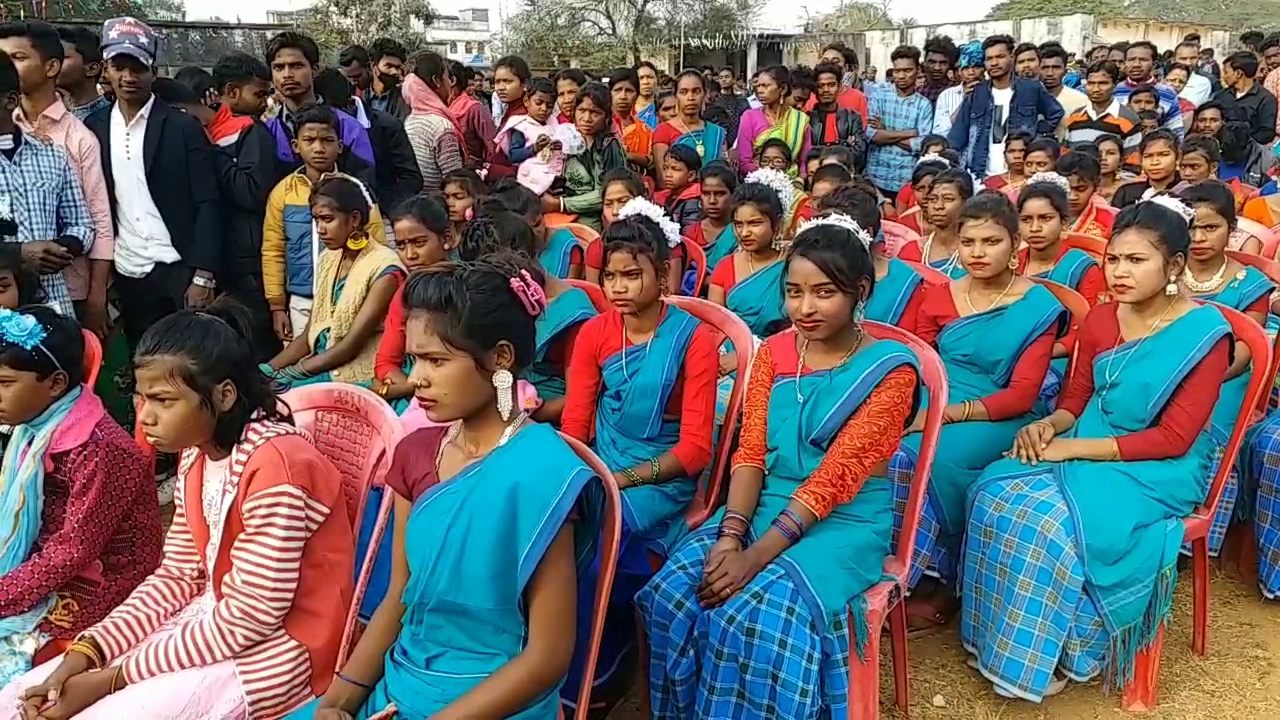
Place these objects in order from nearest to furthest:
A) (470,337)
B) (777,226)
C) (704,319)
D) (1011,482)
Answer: (470,337), (1011,482), (704,319), (777,226)

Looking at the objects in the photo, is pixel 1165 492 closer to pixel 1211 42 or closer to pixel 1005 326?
pixel 1005 326

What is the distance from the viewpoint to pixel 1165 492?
8.52 feet

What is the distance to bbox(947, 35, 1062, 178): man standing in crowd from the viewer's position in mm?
6484

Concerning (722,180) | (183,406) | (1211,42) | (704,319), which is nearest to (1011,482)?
(704,319)

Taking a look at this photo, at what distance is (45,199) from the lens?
341 cm

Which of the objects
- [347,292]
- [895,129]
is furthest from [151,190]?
[895,129]

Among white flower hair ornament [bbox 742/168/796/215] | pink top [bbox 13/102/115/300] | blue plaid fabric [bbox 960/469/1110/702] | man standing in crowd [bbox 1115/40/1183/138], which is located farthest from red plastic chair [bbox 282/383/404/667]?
man standing in crowd [bbox 1115/40/1183/138]

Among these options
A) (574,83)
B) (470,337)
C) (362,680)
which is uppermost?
(574,83)

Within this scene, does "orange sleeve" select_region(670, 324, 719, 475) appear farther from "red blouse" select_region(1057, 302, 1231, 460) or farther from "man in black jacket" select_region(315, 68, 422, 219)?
"man in black jacket" select_region(315, 68, 422, 219)

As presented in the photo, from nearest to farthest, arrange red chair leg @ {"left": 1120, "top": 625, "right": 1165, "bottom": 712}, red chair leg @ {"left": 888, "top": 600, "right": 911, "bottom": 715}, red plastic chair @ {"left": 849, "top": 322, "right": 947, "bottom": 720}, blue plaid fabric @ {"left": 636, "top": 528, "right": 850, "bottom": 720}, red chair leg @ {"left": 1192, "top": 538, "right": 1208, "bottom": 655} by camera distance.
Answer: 1. blue plaid fabric @ {"left": 636, "top": 528, "right": 850, "bottom": 720}
2. red plastic chair @ {"left": 849, "top": 322, "right": 947, "bottom": 720}
3. red chair leg @ {"left": 888, "top": 600, "right": 911, "bottom": 715}
4. red chair leg @ {"left": 1120, "top": 625, "right": 1165, "bottom": 712}
5. red chair leg @ {"left": 1192, "top": 538, "right": 1208, "bottom": 655}

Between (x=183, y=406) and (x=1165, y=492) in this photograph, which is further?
(x=1165, y=492)

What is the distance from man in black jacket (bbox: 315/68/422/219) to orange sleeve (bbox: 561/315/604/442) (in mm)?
2349

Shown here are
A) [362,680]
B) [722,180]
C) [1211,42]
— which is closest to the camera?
[362,680]

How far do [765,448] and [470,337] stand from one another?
1.00m
